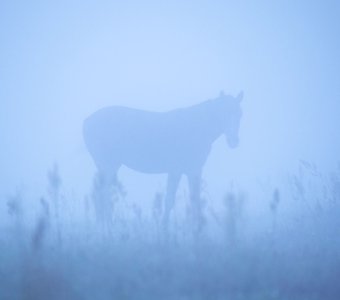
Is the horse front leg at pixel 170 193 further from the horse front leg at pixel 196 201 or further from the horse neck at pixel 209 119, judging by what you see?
the horse neck at pixel 209 119

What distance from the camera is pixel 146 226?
7.70 metres

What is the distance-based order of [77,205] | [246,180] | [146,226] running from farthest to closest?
[246,180] → [77,205] → [146,226]

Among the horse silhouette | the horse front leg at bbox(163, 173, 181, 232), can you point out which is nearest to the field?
the horse front leg at bbox(163, 173, 181, 232)

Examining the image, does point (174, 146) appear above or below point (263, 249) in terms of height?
above

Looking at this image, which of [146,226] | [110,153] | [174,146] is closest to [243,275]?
[146,226]

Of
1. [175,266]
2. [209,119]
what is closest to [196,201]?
[175,266]

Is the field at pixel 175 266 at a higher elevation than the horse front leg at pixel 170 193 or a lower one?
lower

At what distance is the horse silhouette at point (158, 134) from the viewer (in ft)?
33.7

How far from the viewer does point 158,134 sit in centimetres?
1060

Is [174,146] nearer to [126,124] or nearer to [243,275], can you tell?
[126,124]

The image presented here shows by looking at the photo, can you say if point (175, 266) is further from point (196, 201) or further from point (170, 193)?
point (170, 193)

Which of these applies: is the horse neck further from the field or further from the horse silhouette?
the field

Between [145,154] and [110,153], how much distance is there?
92cm

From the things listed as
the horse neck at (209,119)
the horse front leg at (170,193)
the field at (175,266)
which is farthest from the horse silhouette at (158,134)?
the field at (175,266)
